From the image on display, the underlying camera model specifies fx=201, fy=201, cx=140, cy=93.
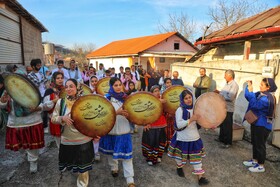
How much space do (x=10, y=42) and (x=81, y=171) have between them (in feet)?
25.4

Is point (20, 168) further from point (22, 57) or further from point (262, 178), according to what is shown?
point (22, 57)

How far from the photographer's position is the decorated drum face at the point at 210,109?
3.04 meters

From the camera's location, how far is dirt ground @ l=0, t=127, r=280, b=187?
3205 millimetres

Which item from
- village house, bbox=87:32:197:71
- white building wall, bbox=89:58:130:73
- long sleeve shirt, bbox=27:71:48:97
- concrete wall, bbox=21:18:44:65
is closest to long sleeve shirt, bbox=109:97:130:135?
long sleeve shirt, bbox=27:71:48:97

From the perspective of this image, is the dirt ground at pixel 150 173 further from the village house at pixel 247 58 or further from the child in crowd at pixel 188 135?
the village house at pixel 247 58

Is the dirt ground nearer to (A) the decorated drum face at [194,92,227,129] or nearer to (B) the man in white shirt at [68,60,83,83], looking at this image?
(A) the decorated drum face at [194,92,227,129]

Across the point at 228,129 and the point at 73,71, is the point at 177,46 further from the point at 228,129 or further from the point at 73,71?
the point at 228,129

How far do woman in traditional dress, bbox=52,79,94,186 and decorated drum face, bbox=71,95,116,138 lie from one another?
0.16 metres

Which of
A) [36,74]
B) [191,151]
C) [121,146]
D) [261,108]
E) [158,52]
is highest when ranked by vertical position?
[158,52]

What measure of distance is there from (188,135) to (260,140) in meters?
1.38

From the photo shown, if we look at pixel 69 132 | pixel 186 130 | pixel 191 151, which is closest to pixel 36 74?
pixel 69 132

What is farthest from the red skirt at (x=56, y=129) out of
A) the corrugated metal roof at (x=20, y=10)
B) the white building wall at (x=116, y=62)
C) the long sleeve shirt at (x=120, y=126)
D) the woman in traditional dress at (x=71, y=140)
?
the white building wall at (x=116, y=62)

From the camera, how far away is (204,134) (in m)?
5.48

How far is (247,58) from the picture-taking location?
6.10 meters
